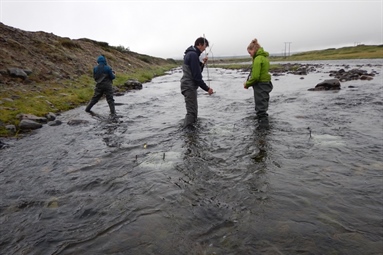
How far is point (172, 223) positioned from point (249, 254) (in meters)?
1.39

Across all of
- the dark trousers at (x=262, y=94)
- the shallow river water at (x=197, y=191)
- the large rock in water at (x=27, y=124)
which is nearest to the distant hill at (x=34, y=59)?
the large rock in water at (x=27, y=124)

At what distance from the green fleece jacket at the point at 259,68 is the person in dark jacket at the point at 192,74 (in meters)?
1.75

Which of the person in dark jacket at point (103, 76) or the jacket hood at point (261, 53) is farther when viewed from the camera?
the person in dark jacket at point (103, 76)

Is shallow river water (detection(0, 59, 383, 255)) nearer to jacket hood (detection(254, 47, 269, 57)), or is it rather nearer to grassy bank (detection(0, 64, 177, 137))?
jacket hood (detection(254, 47, 269, 57))

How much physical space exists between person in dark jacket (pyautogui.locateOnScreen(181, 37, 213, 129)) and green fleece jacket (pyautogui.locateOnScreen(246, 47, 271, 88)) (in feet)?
5.75

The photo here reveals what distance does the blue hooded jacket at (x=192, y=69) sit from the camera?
9039mm

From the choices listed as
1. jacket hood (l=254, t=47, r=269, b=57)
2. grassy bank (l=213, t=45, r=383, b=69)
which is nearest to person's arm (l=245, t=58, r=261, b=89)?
jacket hood (l=254, t=47, r=269, b=57)

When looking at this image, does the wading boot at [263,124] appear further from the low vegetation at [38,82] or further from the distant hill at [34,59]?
the distant hill at [34,59]

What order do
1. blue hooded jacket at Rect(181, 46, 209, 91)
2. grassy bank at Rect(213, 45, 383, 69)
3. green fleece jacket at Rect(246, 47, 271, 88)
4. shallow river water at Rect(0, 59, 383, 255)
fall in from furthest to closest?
1. grassy bank at Rect(213, 45, 383, 69)
2. green fleece jacket at Rect(246, 47, 271, 88)
3. blue hooded jacket at Rect(181, 46, 209, 91)
4. shallow river water at Rect(0, 59, 383, 255)

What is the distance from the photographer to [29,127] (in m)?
10.7

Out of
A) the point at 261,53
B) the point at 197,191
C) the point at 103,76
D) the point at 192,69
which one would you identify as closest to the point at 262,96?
the point at 261,53

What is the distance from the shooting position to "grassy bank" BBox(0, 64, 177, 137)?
12.0 meters

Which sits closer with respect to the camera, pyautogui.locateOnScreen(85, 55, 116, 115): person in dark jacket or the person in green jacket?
the person in green jacket

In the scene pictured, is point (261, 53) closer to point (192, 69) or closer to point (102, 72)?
point (192, 69)
